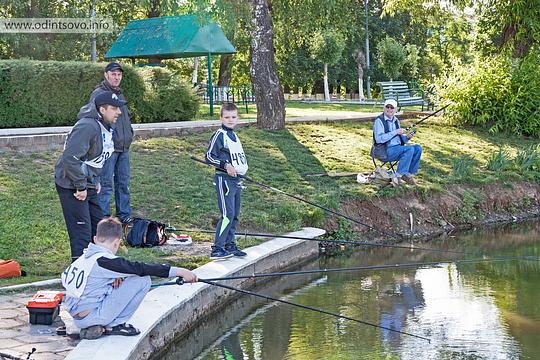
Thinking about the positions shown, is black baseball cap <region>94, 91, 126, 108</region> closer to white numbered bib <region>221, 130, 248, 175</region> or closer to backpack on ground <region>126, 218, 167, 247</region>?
white numbered bib <region>221, 130, 248, 175</region>

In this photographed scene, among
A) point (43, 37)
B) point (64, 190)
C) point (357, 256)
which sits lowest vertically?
point (357, 256)

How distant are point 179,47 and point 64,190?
18121mm

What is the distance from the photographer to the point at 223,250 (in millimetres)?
8992

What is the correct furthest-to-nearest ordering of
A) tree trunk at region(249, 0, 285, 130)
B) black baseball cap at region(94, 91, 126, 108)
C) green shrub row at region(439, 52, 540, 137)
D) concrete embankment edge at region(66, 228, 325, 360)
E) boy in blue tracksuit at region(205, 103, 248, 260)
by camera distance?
green shrub row at region(439, 52, 540, 137) → tree trunk at region(249, 0, 285, 130) → boy in blue tracksuit at region(205, 103, 248, 260) → black baseball cap at region(94, 91, 126, 108) → concrete embankment edge at region(66, 228, 325, 360)

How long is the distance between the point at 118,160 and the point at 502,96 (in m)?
12.8

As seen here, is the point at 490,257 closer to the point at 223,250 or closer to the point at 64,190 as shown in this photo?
the point at 223,250

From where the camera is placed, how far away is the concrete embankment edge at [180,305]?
578 centimetres

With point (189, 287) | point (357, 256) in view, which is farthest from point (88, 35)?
point (189, 287)

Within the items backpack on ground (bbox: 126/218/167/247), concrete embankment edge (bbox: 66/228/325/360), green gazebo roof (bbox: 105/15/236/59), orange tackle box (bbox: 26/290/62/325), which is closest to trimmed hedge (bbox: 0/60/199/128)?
green gazebo roof (bbox: 105/15/236/59)

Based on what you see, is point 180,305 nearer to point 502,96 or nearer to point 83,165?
point 83,165

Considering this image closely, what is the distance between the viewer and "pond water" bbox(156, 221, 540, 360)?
703 cm

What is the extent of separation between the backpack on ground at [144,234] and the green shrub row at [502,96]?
483 inches

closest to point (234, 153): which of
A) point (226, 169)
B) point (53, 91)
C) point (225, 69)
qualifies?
point (226, 169)

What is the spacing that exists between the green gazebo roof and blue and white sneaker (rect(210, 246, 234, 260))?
15.3 meters
